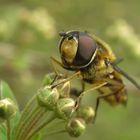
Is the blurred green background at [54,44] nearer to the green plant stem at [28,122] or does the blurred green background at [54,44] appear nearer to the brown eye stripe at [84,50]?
the brown eye stripe at [84,50]

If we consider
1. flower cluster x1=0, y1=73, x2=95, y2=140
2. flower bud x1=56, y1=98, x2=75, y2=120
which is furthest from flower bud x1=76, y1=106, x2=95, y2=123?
flower bud x1=56, y1=98, x2=75, y2=120

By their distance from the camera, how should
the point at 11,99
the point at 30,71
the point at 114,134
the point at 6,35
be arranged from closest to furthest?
the point at 11,99 < the point at 6,35 < the point at 30,71 < the point at 114,134

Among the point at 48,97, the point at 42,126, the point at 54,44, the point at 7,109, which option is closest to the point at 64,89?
the point at 48,97

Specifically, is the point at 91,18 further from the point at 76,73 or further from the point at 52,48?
the point at 76,73

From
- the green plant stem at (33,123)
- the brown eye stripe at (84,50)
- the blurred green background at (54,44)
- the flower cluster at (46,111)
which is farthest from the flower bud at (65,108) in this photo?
the blurred green background at (54,44)

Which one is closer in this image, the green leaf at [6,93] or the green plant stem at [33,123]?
the green plant stem at [33,123]

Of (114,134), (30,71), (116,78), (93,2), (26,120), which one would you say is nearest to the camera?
(26,120)

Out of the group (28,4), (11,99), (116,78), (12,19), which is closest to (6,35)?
(12,19)
